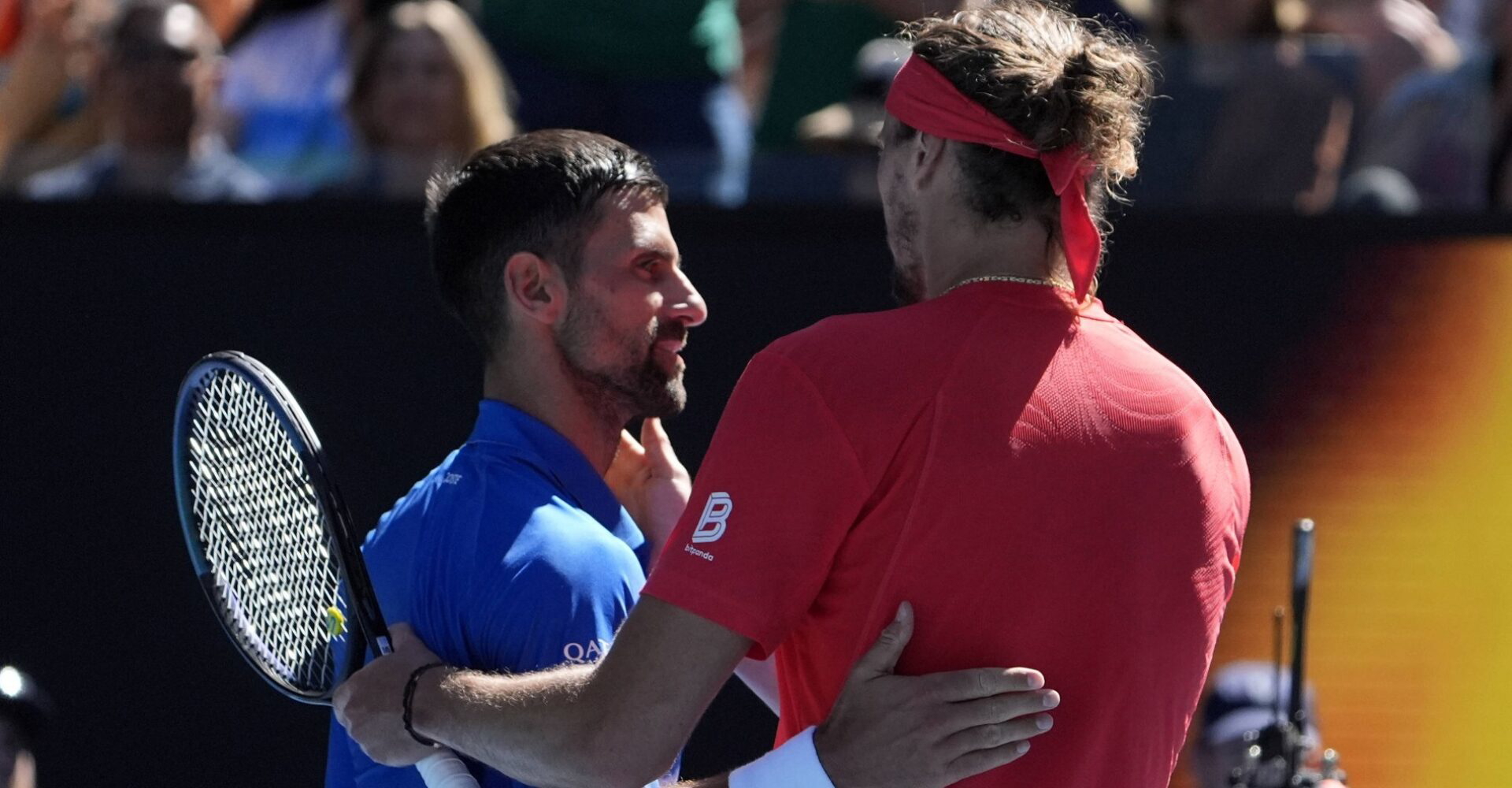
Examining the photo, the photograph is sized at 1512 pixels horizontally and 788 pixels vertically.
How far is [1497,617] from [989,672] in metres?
2.15

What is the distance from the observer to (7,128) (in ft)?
14.8

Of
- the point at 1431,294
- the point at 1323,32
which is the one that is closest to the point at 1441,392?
the point at 1431,294

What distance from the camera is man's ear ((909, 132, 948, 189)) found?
2.04 m

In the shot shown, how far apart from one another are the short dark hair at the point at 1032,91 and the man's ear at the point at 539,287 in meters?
0.64

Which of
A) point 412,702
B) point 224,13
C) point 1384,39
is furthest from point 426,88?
point 412,702

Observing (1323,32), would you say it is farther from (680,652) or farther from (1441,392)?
(680,652)

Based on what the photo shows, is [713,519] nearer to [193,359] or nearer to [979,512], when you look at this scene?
[979,512]

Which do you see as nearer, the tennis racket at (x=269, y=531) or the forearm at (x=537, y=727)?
the forearm at (x=537, y=727)

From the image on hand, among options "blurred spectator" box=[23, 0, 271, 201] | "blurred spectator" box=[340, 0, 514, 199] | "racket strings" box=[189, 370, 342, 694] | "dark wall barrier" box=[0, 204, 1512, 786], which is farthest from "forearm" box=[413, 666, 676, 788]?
"blurred spectator" box=[340, 0, 514, 199]

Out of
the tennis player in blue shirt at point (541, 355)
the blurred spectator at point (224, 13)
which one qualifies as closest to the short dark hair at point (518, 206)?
the tennis player in blue shirt at point (541, 355)

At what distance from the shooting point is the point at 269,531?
8.33 ft

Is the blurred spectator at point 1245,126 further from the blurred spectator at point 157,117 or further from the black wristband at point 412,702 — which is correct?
the black wristband at point 412,702

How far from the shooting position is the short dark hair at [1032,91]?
1989 mm

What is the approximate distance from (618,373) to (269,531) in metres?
0.53
